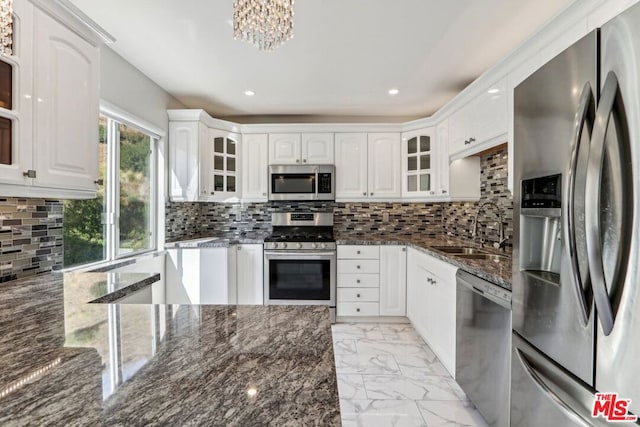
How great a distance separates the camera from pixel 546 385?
1.12 metres

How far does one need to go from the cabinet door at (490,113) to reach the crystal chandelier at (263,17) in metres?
1.56

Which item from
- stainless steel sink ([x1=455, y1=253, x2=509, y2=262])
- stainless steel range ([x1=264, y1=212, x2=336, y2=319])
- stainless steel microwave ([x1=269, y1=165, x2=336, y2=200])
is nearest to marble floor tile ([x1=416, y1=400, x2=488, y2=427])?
stainless steel sink ([x1=455, y1=253, x2=509, y2=262])

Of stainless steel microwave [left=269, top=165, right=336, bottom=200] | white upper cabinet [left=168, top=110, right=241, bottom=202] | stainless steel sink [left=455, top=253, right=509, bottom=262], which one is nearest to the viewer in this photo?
stainless steel sink [left=455, top=253, right=509, bottom=262]

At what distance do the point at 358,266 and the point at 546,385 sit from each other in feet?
7.17

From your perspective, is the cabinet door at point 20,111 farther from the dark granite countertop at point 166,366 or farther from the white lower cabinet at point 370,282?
the white lower cabinet at point 370,282

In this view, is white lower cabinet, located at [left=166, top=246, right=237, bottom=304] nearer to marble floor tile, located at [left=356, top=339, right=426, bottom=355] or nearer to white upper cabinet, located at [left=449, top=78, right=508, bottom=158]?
marble floor tile, located at [left=356, top=339, right=426, bottom=355]

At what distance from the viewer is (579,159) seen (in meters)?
0.94

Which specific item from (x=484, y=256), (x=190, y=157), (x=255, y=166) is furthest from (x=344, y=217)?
(x=190, y=157)

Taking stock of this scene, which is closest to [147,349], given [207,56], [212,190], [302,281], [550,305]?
[550,305]

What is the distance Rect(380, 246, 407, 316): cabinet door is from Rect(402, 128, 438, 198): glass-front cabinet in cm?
72

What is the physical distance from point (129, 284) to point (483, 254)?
8.01 ft

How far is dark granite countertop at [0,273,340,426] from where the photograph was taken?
0.52 metres

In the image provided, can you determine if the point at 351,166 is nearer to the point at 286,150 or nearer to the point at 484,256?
the point at 286,150

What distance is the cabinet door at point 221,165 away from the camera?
3.42 meters
